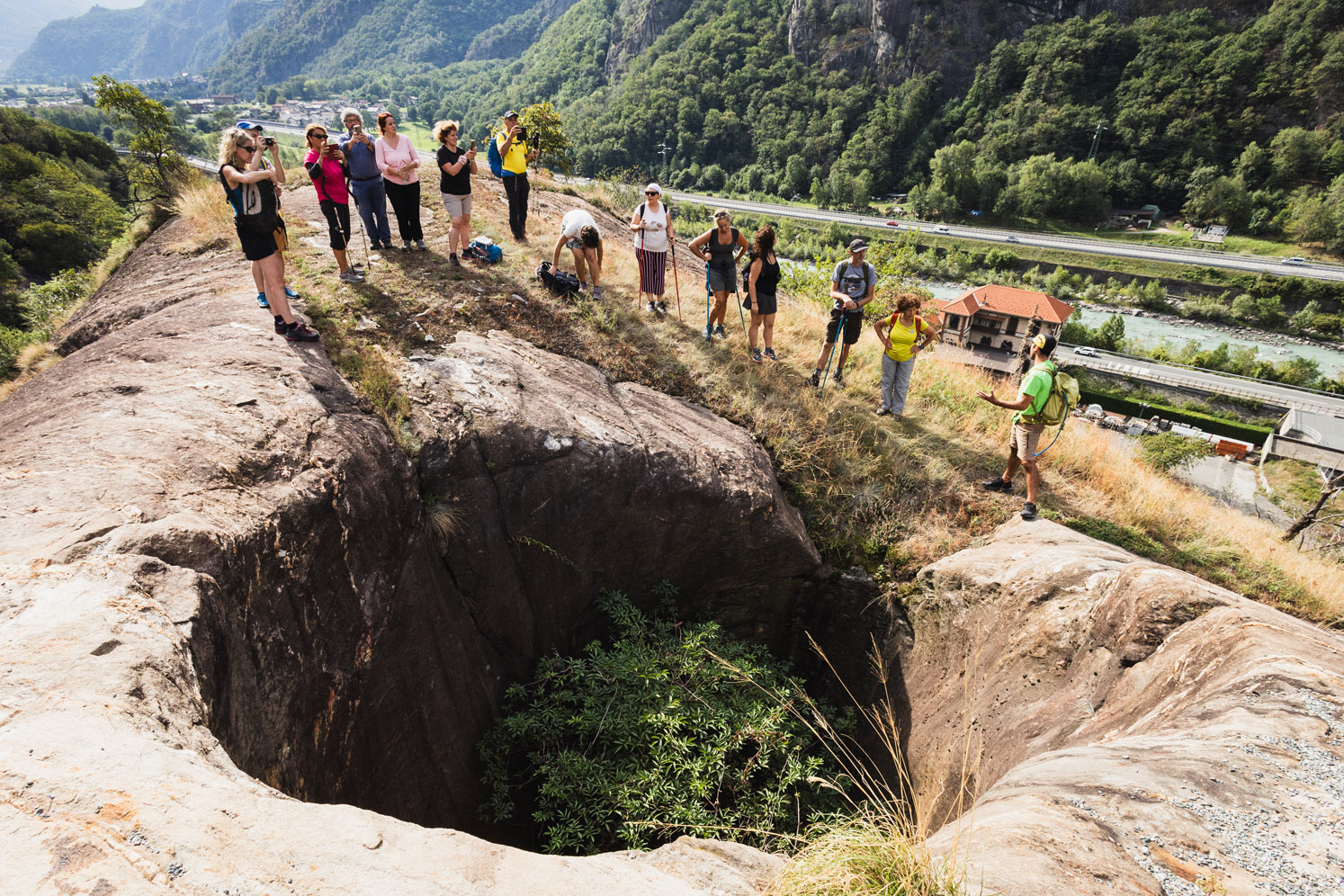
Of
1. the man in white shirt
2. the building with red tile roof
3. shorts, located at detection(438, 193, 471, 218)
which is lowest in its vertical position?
the building with red tile roof

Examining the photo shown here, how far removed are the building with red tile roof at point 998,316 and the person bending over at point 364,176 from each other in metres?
42.3

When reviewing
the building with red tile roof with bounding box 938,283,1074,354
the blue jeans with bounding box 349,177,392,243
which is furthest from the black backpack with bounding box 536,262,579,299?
the building with red tile roof with bounding box 938,283,1074,354

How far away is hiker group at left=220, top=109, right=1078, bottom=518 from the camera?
24.0ft

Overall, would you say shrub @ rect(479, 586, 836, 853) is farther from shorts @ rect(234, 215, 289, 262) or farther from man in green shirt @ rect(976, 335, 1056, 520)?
shorts @ rect(234, 215, 289, 262)

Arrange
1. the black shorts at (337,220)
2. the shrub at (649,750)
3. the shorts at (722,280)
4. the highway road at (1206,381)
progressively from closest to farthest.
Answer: the shrub at (649,750) → the black shorts at (337,220) → the shorts at (722,280) → the highway road at (1206,381)

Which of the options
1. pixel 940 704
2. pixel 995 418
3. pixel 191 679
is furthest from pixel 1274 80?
pixel 191 679

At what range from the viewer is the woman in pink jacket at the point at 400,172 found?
8.45 m

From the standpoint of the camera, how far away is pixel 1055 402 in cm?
698

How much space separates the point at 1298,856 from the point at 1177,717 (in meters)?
1.26

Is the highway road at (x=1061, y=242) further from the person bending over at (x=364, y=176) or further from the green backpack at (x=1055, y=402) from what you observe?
the person bending over at (x=364, y=176)

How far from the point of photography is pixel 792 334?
1123cm

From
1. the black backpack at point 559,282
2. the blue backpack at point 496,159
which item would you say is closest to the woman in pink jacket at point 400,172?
the blue backpack at point 496,159

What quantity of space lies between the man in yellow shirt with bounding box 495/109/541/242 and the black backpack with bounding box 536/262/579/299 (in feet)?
7.35

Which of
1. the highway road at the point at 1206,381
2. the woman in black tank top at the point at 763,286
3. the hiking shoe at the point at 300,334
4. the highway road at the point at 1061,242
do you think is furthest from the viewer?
the highway road at the point at 1061,242
